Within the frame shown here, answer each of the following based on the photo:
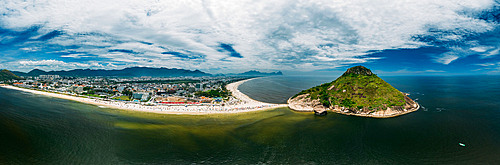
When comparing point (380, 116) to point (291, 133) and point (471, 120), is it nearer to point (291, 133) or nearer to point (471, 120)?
point (471, 120)

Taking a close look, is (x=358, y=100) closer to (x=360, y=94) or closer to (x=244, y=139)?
(x=360, y=94)

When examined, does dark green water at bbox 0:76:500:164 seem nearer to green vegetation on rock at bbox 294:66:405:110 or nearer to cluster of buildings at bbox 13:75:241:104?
green vegetation on rock at bbox 294:66:405:110

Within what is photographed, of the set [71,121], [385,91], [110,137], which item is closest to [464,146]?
[385,91]

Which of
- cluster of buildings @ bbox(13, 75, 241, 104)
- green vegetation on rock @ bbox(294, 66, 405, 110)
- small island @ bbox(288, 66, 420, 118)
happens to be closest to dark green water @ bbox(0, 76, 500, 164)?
small island @ bbox(288, 66, 420, 118)

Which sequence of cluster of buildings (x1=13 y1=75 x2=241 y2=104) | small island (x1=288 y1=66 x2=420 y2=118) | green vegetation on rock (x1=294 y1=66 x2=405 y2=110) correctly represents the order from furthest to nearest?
cluster of buildings (x1=13 y1=75 x2=241 y2=104), green vegetation on rock (x1=294 y1=66 x2=405 y2=110), small island (x1=288 y1=66 x2=420 y2=118)

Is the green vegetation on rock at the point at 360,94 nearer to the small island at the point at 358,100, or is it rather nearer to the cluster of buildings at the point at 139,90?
the small island at the point at 358,100

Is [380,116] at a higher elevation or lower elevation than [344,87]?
lower

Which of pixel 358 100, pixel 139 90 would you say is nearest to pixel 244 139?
pixel 358 100
